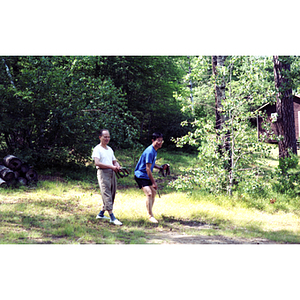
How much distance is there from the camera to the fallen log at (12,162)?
30.6ft

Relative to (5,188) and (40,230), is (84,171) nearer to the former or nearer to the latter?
(5,188)

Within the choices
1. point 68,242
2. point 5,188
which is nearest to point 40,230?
point 68,242

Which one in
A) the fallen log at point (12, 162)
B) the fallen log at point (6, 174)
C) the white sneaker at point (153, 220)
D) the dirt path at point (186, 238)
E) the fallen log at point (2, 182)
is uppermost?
the fallen log at point (12, 162)

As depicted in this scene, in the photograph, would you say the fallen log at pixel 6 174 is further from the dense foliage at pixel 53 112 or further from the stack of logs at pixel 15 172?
the dense foliage at pixel 53 112

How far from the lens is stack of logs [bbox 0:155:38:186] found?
355 inches

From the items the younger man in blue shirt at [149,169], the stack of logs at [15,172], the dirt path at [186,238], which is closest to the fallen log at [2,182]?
the stack of logs at [15,172]

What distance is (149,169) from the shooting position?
19.9 feet

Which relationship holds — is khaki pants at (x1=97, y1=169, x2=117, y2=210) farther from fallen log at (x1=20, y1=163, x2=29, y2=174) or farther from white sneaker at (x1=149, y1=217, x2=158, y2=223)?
fallen log at (x1=20, y1=163, x2=29, y2=174)

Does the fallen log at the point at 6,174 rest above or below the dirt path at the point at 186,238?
above

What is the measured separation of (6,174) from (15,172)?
14.3 inches

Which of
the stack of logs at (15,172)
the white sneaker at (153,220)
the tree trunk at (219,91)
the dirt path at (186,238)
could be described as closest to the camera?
the dirt path at (186,238)

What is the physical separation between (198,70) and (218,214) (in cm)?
373

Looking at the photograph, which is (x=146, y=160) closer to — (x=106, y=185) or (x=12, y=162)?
(x=106, y=185)

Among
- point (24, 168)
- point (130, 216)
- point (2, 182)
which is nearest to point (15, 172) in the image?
point (24, 168)
